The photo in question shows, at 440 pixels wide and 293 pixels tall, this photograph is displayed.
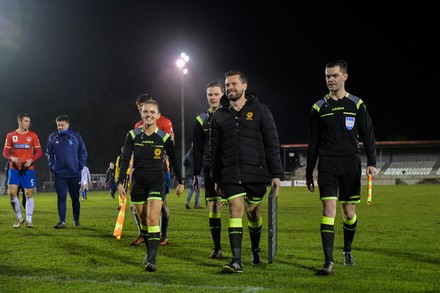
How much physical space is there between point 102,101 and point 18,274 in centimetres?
5591

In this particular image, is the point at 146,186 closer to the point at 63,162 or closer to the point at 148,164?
the point at 148,164

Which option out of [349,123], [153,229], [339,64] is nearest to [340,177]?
[349,123]

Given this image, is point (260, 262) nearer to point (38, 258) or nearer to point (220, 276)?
point (220, 276)

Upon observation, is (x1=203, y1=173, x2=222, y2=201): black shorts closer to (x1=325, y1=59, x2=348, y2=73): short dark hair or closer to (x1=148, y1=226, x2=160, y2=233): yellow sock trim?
(x1=148, y1=226, x2=160, y2=233): yellow sock trim

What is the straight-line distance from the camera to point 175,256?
8242 millimetres

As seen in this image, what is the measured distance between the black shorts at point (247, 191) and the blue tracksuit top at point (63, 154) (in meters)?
6.90

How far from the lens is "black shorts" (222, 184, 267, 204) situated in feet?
22.6

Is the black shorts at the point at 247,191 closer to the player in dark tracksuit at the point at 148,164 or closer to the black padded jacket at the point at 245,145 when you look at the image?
the black padded jacket at the point at 245,145

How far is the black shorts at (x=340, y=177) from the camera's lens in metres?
7.02

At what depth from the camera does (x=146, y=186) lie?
7520 mm

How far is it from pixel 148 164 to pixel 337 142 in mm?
2466

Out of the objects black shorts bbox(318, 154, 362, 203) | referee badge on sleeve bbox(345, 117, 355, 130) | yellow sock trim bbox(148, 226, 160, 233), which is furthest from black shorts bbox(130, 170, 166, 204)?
referee badge on sleeve bbox(345, 117, 355, 130)

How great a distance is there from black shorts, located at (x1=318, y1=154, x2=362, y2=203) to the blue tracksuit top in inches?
292

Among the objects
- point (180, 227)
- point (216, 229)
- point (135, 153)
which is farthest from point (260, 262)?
point (180, 227)
